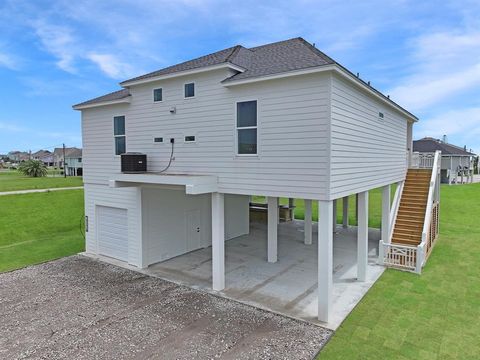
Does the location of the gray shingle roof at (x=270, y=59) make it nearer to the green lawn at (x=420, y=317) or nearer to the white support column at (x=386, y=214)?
the white support column at (x=386, y=214)

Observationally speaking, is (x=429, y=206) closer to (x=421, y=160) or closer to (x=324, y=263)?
(x=421, y=160)

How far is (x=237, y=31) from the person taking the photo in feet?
47.0

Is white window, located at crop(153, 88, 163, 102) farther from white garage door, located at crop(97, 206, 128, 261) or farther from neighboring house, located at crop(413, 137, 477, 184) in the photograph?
neighboring house, located at crop(413, 137, 477, 184)

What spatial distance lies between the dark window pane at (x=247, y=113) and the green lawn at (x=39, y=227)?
34.6ft

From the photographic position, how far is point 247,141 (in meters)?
8.75

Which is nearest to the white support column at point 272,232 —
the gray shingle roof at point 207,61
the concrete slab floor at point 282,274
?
the concrete slab floor at point 282,274

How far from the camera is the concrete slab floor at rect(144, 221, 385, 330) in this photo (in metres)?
8.76

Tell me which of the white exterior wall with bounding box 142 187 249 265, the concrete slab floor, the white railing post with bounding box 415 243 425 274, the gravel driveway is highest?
the white exterior wall with bounding box 142 187 249 265

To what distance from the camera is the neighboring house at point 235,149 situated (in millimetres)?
7688

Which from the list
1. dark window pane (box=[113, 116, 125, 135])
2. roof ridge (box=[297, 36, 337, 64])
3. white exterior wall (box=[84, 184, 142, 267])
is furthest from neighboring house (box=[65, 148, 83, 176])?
roof ridge (box=[297, 36, 337, 64])

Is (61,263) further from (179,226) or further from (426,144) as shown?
(426,144)

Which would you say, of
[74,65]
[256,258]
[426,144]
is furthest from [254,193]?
[426,144]

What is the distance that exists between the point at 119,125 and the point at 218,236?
20.2 ft

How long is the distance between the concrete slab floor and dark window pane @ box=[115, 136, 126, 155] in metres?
4.67
